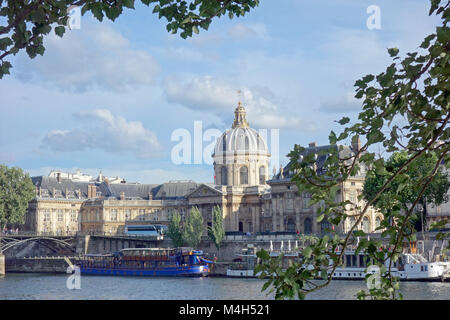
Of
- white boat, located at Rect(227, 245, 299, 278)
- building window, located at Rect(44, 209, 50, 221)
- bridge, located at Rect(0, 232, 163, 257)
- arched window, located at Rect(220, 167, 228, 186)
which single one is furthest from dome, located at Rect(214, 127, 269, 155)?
white boat, located at Rect(227, 245, 299, 278)

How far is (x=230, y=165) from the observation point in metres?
124

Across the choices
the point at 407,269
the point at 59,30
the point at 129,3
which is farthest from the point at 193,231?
the point at 129,3

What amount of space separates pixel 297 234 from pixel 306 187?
87.9 metres

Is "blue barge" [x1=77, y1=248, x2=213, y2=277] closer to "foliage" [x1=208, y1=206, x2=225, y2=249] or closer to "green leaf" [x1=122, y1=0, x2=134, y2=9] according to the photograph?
"foliage" [x1=208, y1=206, x2=225, y2=249]

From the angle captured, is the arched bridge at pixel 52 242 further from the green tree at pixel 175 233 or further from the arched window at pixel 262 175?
the arched window at pixel 262 175

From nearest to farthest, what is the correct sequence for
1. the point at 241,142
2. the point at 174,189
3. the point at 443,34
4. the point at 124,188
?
the point at 443,34 → the point at 241,142 → the point at 174,189 → the point at 124,188

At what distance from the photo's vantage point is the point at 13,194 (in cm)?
11019

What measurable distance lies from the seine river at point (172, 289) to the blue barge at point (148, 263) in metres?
5.28

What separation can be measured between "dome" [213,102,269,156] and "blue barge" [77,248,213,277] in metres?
30.4

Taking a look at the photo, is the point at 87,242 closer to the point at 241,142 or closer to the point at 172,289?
the point at 241,142

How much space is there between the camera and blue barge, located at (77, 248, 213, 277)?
8988 centimetres

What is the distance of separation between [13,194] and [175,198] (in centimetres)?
3003

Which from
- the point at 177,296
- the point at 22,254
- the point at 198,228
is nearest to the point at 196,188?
the point at 198,228
